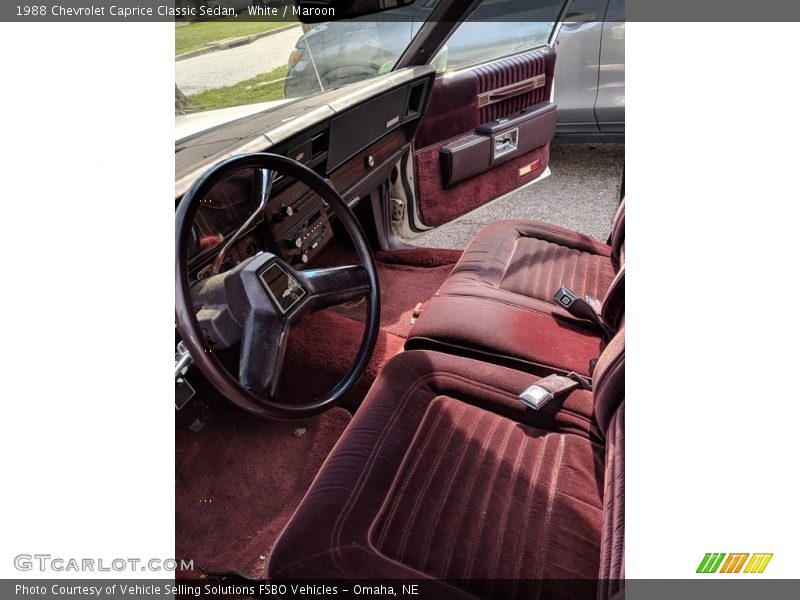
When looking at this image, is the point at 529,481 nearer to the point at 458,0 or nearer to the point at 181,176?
the point at 181,176

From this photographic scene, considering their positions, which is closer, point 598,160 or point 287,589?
point 287,589

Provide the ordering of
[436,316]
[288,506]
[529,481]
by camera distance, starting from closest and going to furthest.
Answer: [529,481] < [288,506] < [436,316]

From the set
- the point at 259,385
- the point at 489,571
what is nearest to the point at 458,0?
the point at 259,385

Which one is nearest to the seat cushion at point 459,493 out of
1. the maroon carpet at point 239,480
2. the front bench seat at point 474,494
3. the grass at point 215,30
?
the front bench seat at point 474,494

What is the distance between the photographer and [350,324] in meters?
1.98

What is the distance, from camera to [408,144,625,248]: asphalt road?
2846mm

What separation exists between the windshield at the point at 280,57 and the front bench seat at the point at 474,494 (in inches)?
34.2

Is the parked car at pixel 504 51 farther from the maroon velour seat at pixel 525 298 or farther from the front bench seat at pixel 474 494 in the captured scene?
the front bench seat at pixel 474 494

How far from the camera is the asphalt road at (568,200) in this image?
9.34ft

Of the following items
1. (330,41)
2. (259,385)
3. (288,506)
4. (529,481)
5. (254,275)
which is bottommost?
(288,506)

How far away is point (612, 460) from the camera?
1.06 meters

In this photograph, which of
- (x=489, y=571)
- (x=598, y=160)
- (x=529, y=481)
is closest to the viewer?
(x=489, y=571)
